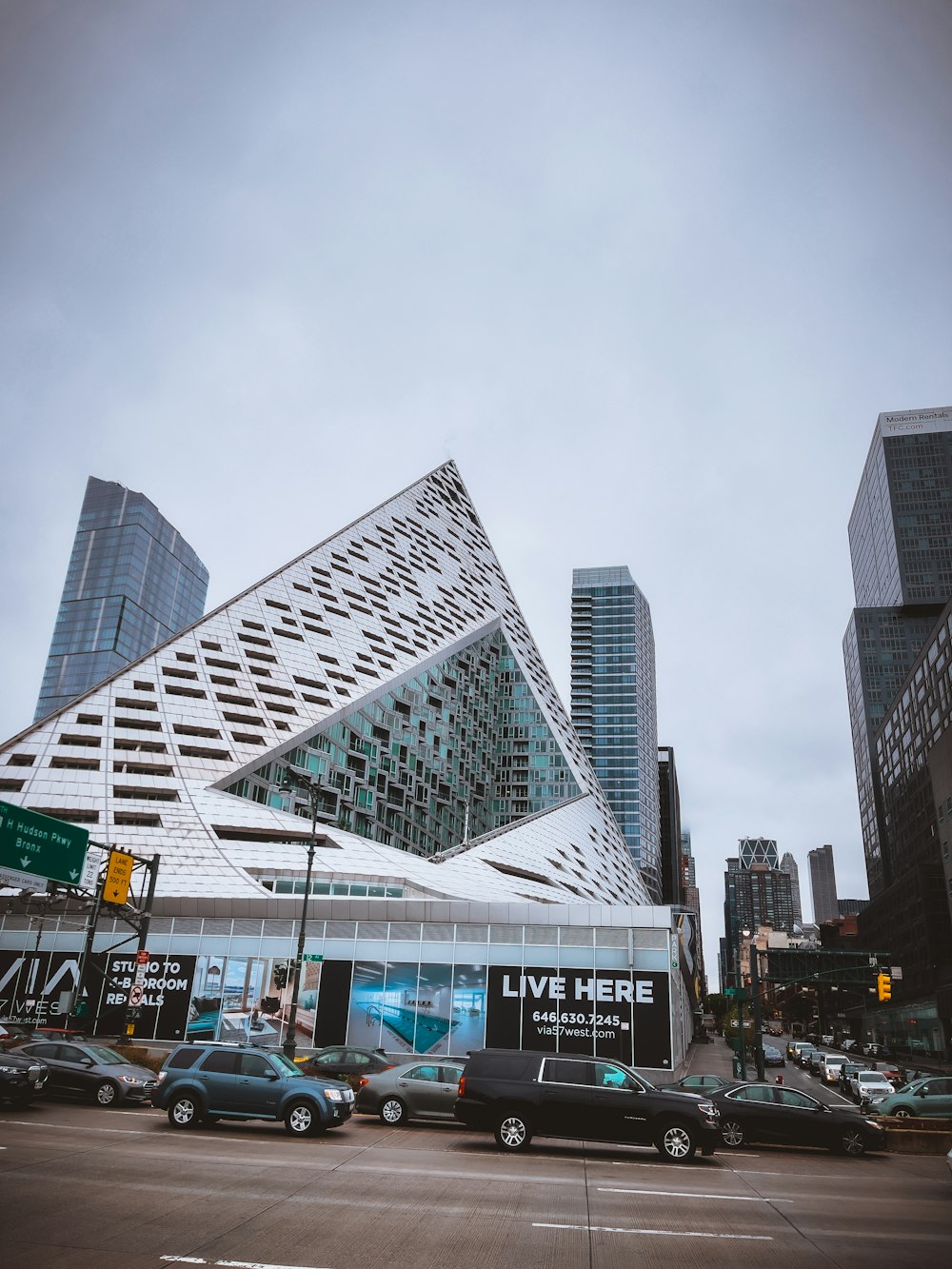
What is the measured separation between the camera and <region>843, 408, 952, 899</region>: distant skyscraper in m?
163

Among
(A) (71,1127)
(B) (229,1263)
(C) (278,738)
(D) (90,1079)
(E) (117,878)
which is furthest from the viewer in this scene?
(C) (278,738)

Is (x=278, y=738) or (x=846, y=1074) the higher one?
(x=278, y=738)

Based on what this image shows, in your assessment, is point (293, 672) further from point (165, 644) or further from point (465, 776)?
point (465, 776)

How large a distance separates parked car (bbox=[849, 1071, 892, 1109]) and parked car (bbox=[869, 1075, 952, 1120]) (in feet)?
24.1

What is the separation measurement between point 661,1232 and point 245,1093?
32.4 feet

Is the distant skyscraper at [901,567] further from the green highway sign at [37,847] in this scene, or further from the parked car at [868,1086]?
the green highway sign at [37,847]

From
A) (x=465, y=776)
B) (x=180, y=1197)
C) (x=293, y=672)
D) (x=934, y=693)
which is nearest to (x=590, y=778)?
(x=465, y=776)

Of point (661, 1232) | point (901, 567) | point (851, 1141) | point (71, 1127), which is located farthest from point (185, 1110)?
point (901, 567)

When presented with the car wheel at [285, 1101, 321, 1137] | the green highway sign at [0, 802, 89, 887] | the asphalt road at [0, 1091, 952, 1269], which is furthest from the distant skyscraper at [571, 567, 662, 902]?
the asphalt road at [0, 1091, 952, 1269]

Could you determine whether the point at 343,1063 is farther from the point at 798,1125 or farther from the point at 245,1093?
the point at 798,1125

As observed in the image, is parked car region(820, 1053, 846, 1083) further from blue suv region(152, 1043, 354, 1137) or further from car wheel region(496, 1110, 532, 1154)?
blue suv region(152, 1043, 354, 1137)

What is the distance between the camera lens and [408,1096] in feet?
66.0

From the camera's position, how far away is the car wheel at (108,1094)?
2044 cm

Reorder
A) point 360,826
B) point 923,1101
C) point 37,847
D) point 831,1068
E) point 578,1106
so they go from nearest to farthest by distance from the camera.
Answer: point 578,1106
point 923,1101
point 37,847
point 831,1068
point 360,826
